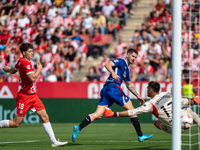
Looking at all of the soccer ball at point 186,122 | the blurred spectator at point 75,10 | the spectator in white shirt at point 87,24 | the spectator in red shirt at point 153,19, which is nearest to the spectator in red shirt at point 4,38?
the blurred spectator at point 75,10

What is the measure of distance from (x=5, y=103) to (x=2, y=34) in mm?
6230

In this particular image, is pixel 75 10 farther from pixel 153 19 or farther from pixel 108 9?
pixel 153 19

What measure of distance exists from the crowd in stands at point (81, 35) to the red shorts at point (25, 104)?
8.60 metres

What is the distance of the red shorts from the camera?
25.1 feet

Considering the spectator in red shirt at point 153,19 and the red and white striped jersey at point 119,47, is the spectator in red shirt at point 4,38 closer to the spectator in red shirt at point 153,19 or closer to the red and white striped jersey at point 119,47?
the red and white striped jersey at point 119,47

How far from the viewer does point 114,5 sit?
67.7ft

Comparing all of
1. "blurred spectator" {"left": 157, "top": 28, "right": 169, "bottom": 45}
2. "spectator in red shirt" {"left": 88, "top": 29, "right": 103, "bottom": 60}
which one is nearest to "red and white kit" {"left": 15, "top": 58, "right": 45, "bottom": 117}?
"blurred spectator" {"left": 157, "top": 28, "right": 169, "bottom": 45}

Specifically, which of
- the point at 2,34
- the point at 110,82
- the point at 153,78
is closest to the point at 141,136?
the point at 110,82

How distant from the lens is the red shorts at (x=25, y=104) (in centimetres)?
764

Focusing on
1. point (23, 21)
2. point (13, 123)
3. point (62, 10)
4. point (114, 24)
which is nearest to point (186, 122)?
point (13, 123)

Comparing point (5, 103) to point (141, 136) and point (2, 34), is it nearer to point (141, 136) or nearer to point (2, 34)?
point (2, 34)

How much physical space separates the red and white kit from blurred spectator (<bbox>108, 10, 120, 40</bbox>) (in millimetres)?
12195

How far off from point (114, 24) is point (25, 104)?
12893 mm

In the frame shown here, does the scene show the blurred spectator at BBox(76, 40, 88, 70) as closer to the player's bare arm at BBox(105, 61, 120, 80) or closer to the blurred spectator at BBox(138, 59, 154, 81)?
the blurred spectator at BBox(138, 59, 154, 81)
